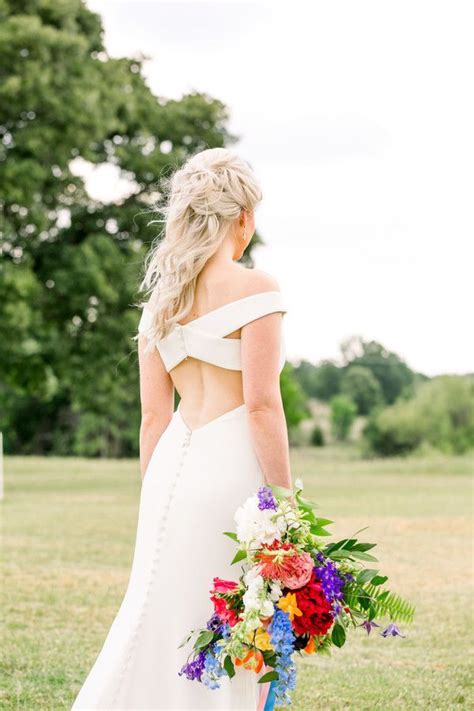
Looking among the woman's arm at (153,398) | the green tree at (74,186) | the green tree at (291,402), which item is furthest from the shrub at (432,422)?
the woman's arm at (153,398)

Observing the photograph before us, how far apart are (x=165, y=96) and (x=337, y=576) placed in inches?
993

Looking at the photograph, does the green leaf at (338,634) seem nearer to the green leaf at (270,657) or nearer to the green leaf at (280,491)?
the green leaf at (270,657)

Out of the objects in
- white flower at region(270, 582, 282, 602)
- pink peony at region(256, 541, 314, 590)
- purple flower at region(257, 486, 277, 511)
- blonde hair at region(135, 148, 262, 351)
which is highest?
blonde hair at region(135, 148, 262, 351)

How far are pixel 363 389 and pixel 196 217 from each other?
175ft

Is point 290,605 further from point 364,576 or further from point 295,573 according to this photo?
point 364,576

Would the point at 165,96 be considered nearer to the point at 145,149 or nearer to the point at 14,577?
the point at 145,149

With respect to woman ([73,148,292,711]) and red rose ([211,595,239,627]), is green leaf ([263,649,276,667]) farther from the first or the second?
woman ([73,148,292,711])

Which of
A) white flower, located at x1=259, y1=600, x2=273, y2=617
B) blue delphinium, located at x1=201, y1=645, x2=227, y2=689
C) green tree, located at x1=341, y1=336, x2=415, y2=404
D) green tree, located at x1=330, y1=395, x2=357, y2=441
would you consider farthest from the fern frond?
green tree, located at x1=341, y1=336, x2=415, y2=404

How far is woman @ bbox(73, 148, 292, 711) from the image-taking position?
392 cm

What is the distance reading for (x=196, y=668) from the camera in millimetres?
3766

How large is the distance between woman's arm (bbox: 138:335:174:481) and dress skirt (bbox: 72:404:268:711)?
0.68 feet

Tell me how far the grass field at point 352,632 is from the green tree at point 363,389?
31464mm

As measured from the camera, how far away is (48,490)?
24.0m

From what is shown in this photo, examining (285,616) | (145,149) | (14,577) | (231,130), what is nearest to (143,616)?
(285,616)
